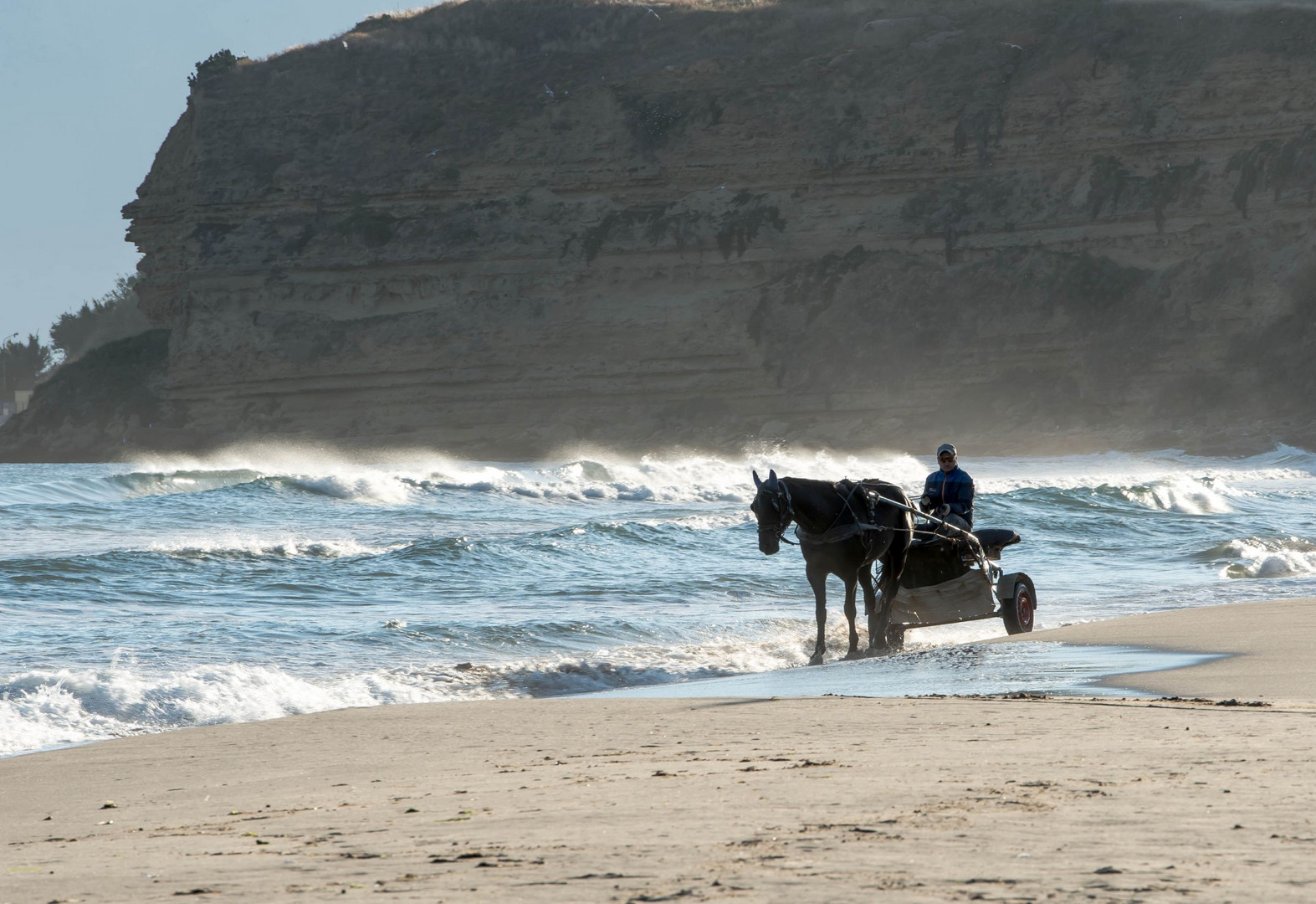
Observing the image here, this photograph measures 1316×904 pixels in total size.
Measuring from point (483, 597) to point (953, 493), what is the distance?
5922mm

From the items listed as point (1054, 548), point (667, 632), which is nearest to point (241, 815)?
point (667, 632)

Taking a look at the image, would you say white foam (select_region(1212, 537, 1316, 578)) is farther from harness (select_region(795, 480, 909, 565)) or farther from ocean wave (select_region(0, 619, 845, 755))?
ocean wave (select_region(0, 619, 845, 755))

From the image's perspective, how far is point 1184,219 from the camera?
5759 cm

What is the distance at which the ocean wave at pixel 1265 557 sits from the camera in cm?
1730

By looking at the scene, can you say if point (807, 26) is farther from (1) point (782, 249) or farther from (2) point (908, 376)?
(2) point (908, 376)

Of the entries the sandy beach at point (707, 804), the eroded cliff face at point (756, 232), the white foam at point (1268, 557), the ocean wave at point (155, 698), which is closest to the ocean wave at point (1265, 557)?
the white foam at point (1268, 557)

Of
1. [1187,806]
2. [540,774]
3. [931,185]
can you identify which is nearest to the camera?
[1187,806]

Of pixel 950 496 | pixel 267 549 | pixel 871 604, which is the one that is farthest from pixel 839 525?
pixel 267 549

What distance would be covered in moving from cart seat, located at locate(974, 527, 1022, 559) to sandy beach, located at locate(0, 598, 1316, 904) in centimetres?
375

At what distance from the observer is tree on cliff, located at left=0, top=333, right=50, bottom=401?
139125 mm

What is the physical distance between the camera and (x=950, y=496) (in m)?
11.9

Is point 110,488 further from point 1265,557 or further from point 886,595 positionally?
point 886,595

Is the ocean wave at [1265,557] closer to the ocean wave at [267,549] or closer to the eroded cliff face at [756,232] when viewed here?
the ocean wave at [267,549]

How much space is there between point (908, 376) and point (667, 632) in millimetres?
47710
